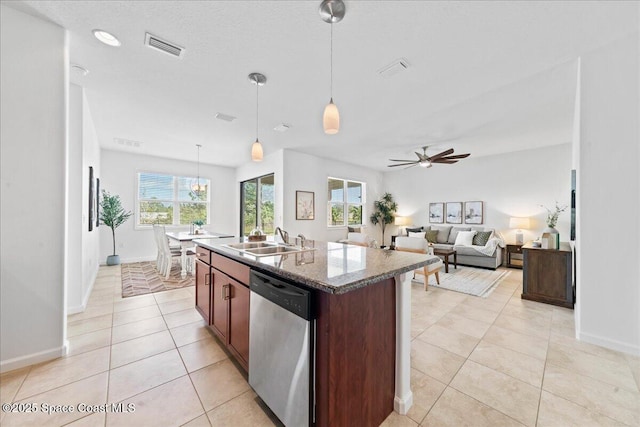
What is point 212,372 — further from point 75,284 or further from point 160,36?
point 160,36

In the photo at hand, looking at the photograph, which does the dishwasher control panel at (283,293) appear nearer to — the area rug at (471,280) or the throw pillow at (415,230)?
the area rug at (471,280)

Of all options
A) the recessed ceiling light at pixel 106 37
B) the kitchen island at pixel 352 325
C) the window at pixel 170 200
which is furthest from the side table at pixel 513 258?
the window at pixel 170 200

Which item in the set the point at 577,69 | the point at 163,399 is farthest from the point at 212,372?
the point at 577,69

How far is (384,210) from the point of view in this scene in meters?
7.72

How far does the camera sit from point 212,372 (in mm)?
1854

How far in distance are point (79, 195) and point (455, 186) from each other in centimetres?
759

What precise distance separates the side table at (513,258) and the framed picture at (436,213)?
1.72m

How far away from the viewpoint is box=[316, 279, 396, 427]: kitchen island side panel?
1.13 meters

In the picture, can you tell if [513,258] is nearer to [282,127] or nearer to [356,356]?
[282,127]

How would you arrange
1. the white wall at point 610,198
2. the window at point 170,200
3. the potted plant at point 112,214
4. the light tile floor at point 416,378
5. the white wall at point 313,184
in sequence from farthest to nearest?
the window at point 170,200
the white wall at point 313,184
the potted plant at point 112,214
the white wall at point 610,198
the light tile floor at point 416,378

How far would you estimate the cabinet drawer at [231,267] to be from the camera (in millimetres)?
1728

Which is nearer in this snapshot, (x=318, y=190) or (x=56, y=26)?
(x=56, y=26)

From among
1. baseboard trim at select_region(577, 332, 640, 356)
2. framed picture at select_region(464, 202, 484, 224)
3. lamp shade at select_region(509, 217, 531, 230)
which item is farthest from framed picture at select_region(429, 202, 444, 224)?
baseboard trim at select_region(577, 332, 640, 356)

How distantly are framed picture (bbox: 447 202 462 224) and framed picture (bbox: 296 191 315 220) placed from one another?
3818mm
